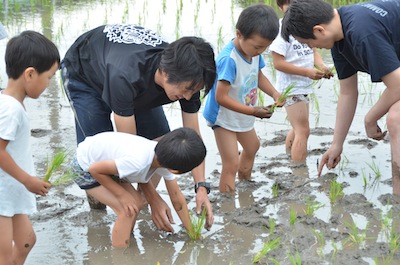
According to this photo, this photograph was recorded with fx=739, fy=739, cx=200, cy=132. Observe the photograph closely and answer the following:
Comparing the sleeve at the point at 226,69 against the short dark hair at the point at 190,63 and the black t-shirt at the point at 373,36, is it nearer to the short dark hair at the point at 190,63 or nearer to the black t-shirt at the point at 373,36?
the black t-shirt at the point at 373,36

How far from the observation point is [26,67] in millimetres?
3164

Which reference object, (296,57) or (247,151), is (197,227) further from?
(296,57)

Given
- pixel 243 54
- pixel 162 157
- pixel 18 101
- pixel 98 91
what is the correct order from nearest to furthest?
pixel 18 101 → pixel 162 157 → pixel 98 91 → pixel 243 54

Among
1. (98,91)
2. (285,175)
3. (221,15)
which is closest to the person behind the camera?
(98,91)

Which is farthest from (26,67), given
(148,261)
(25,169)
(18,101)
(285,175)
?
(285,175)

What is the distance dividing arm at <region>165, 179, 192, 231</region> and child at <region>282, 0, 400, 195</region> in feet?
3.48

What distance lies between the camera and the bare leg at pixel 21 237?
3271 mm

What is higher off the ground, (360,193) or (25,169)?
(25,169)

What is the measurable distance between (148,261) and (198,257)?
0.25 metres

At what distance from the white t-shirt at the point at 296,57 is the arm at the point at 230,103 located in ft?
2.21

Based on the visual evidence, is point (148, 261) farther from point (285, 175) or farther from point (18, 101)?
point (285, 175)

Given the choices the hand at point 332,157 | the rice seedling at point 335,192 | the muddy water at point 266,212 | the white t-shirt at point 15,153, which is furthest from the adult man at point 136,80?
the hand at point 332,157

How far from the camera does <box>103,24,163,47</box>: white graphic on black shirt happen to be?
12.4 ft

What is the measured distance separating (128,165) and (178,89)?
17.2 inches
